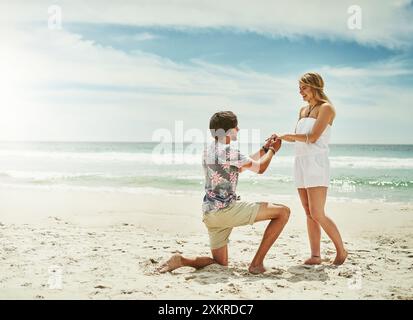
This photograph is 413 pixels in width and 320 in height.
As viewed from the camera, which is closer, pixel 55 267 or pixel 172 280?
pixel 172 280

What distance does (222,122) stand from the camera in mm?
4535

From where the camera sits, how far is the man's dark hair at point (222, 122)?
4527mm

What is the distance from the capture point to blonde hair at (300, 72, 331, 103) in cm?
487

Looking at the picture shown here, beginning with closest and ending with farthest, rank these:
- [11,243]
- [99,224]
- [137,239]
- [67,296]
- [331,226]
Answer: [67,296] → [331,226] → [11,243] → [137,239] → [99,224]

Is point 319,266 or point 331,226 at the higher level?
point 331,226

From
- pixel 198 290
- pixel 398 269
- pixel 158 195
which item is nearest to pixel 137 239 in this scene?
pixel 198 290

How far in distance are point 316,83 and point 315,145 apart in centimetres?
65

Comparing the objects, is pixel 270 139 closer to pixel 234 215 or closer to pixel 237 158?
pixel 237 158

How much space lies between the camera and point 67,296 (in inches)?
159

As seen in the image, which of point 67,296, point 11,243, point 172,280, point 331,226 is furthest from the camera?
point 11,243

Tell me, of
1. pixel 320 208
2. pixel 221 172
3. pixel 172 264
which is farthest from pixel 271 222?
pixel 172 264

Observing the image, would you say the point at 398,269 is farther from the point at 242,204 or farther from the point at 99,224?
the point at 99,224

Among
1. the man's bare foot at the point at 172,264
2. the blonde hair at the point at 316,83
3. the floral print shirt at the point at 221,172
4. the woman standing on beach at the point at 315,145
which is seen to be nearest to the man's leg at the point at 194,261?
the man's bare foot at the point at 172,264
